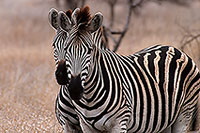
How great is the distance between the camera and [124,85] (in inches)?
149

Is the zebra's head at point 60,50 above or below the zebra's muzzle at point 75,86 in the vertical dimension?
above

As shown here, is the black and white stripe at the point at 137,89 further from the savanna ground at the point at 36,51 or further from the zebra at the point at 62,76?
the savanna ground at the point at 36,51

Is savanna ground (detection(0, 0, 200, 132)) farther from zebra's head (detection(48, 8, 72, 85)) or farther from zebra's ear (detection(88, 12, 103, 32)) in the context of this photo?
zebra's ear (detection(88, 12, 103, 32))

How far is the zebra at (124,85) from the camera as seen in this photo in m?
3.33

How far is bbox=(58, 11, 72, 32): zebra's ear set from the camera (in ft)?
11.1

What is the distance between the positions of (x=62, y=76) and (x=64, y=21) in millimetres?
465

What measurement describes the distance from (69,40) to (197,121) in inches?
100

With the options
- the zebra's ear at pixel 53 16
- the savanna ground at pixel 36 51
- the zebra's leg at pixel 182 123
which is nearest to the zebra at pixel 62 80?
the zebra's ear at pixel 53 16

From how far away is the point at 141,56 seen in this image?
436 centimetres

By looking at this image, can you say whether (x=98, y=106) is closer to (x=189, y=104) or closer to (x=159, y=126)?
(x=159, y=126)

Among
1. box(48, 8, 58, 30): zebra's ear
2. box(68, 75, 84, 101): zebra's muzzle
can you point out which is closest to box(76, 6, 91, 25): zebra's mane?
box(48, 8, 58, 30): zebra's ear

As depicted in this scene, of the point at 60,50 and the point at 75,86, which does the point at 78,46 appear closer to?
the point at 60,50

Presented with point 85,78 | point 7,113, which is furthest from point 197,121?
point 7,113

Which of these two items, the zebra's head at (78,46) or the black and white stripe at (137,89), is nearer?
the zebra's head at (78,46)
